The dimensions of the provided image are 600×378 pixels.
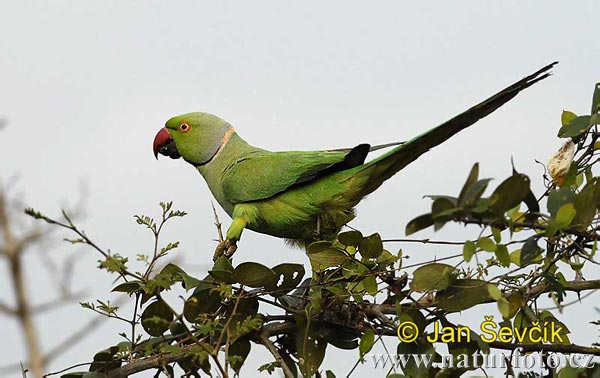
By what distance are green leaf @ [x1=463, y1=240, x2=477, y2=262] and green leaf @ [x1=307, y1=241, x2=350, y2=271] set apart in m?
0.69

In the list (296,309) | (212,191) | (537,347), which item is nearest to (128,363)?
(296,309)

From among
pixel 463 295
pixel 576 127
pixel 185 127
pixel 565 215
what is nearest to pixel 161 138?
pixel 185 127

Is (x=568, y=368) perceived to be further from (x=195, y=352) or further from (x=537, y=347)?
(x=195, y=352)

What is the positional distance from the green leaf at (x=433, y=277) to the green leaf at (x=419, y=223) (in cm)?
52

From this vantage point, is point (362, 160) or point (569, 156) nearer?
point (569, 156)

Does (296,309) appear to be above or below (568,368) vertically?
above

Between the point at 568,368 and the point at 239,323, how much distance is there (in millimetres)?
810

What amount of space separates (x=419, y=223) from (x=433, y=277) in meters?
0.56

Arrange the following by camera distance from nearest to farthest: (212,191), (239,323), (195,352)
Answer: (195,352)
(239,323)
(212,191)

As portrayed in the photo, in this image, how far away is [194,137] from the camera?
3.82m

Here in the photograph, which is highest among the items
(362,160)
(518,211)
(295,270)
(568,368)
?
(362,160)

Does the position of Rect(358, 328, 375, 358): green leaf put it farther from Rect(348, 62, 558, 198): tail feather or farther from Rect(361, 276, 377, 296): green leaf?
Rect(348, 62, 558, 198): tail feather

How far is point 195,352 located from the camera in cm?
183

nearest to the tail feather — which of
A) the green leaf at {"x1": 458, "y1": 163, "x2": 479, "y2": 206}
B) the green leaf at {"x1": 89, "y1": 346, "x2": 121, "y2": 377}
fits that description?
the green leaf at {"x1": 458, "y1": 163, "x2": 479, "y2": 206}
